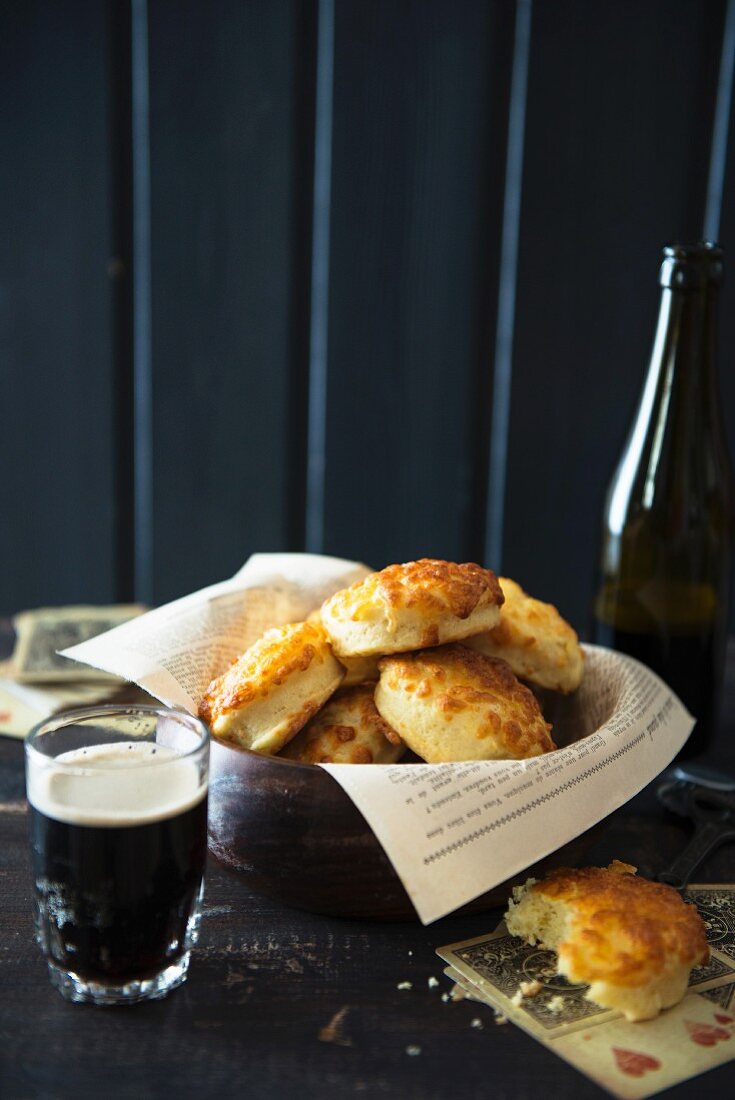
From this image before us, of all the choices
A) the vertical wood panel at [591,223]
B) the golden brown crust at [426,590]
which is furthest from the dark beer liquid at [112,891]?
the vertical wood panel at [591,223]

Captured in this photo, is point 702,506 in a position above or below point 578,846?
above

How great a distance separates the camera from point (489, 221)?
1952 mm

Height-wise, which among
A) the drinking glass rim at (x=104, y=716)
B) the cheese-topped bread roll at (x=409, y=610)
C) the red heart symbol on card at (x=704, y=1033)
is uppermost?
the cheese-topped bread roll at (x=409, y=610)

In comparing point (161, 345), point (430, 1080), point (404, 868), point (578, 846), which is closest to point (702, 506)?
point (578, 846)

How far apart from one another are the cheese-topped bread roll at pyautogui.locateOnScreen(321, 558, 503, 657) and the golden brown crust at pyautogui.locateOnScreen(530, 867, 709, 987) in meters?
0.21

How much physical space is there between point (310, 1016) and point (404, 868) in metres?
0.11

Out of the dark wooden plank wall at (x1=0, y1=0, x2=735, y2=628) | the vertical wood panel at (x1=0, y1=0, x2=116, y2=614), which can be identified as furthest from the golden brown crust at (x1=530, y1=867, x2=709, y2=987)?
the vertical wood panel at (x1=0, y1=0, x2=116, y2=614)

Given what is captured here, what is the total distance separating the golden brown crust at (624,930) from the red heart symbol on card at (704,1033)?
0.04m

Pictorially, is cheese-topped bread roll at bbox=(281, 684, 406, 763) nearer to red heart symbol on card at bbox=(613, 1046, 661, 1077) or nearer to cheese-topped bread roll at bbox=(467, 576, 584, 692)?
cheese-topped bread roll at bbox=(467, 576, 584, 692)

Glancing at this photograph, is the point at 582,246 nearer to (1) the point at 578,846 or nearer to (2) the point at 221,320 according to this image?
(2) the point at 221,320

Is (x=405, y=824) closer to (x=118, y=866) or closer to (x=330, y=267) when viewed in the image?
(x=118, y=866)

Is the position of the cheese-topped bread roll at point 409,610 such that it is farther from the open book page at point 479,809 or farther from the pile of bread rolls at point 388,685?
the open book page at point 479,809

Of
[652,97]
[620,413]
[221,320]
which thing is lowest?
[620,413]

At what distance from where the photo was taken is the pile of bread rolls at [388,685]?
2.76ft
